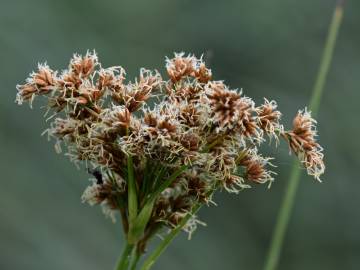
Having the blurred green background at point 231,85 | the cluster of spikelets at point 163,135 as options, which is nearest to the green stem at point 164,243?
the cluster of spikelets at point 163,135

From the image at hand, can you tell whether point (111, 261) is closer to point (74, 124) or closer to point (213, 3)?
point (213, 3)

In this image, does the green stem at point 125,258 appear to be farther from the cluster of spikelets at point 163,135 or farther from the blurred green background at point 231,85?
the blurred green background at point 231,85

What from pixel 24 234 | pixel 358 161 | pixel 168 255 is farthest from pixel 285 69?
pixel 24 234

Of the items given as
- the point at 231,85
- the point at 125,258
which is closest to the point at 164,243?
the point at 125,258

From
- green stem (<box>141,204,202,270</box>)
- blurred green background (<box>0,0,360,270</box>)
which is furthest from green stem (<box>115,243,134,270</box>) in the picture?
blurred green background (<box>0,0,360,270</box>)

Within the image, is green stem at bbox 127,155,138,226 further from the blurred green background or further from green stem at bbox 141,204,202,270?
the blurred green background

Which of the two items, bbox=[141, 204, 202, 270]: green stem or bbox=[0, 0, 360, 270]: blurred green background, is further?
bbox=[0, 0, 360, 270]: blurred green background
